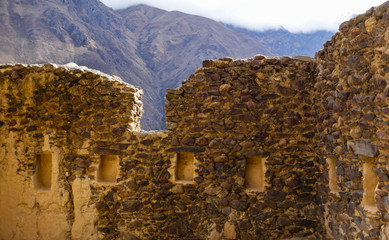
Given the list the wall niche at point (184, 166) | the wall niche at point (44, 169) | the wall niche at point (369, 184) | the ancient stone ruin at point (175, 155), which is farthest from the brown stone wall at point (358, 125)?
the wall niche at point (44, 169)

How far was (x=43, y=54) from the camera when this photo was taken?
808 inches

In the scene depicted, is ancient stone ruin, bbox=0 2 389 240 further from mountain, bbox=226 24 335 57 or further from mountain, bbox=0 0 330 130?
mountain, bbox=226 24 335 57

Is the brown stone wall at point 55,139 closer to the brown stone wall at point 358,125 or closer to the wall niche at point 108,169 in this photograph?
the wall niche at point 108,169

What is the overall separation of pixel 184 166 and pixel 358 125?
247 cm

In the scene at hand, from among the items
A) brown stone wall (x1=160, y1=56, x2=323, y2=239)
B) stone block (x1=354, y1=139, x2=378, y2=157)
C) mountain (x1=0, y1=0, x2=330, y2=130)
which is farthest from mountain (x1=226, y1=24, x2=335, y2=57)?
stone block (x1=354, y1=139, x2=378, y2=157)

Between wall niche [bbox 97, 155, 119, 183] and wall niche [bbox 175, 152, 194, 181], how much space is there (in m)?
0.96

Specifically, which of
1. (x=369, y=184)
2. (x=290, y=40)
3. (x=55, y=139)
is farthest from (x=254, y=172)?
(x=290, y=40)

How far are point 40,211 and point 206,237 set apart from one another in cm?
253

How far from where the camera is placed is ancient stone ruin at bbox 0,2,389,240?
459 centimetres

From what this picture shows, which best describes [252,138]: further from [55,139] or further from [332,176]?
[55,139]

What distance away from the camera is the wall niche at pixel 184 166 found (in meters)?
4.83

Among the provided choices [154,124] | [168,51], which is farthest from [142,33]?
[154,124]

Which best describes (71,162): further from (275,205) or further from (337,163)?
(337,163)

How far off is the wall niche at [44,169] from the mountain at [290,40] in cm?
3480
